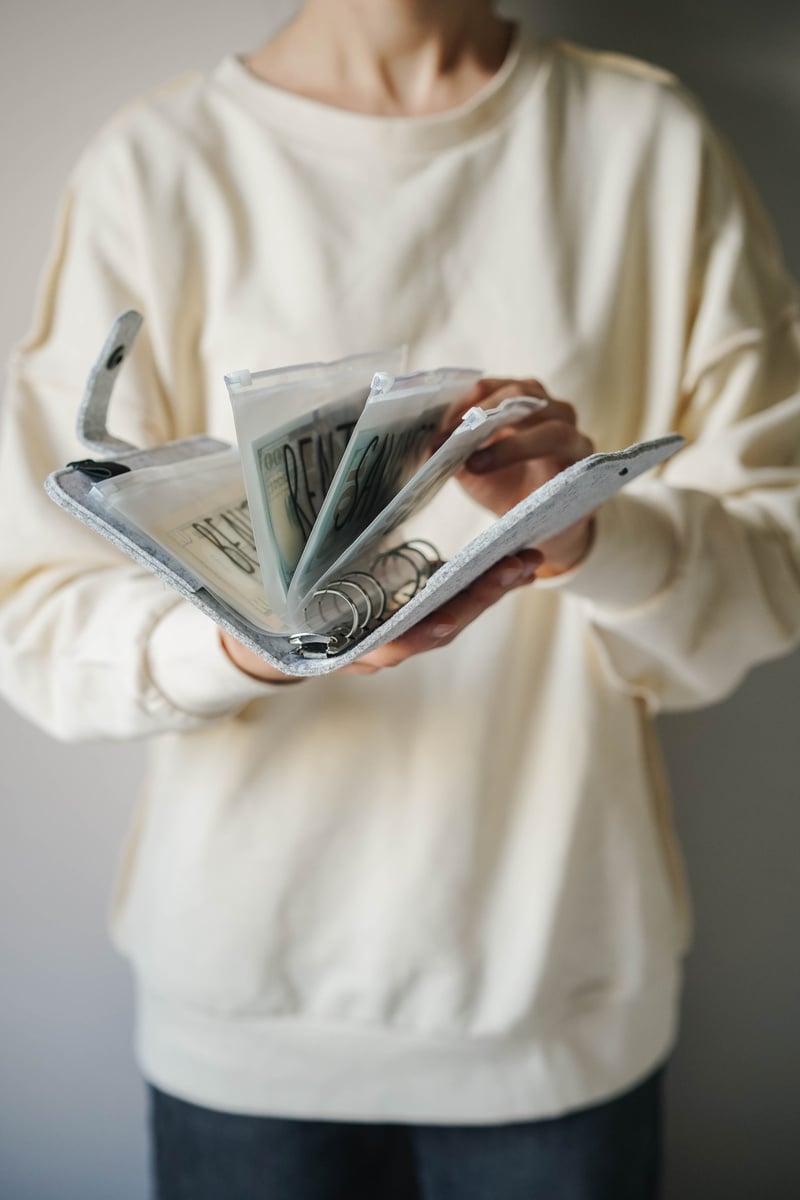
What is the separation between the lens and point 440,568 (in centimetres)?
43

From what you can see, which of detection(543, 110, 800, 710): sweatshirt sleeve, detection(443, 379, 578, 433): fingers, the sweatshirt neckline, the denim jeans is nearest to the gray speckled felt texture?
detection(443, 379, 578, 433): fingers

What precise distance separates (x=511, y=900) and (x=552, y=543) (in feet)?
1.03

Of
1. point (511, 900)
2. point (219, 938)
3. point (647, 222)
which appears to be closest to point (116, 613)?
point (219, 938)

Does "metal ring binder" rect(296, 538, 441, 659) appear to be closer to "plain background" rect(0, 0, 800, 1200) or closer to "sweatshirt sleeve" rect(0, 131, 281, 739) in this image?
"sweatshirt sleeve" rect(0, 131, 281, 739)

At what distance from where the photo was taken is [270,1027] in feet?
2.60

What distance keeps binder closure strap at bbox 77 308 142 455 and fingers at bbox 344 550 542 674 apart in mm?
171

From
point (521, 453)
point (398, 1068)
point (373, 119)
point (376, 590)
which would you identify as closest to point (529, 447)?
point (521, 453)

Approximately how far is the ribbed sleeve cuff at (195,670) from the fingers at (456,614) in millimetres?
104

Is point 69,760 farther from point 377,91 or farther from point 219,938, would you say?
point 377,91

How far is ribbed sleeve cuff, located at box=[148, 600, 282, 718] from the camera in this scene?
0.63 meters

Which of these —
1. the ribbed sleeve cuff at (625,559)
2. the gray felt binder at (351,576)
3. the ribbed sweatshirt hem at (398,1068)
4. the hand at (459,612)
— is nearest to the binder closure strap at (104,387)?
the gray felt binder at (351,576)

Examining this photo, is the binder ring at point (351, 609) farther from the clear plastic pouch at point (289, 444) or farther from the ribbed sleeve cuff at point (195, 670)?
the ribbed sleeve cuff at point (195, 670)

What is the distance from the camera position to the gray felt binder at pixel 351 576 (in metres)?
0.41

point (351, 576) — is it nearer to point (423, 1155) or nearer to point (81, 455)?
point (81, 455)
